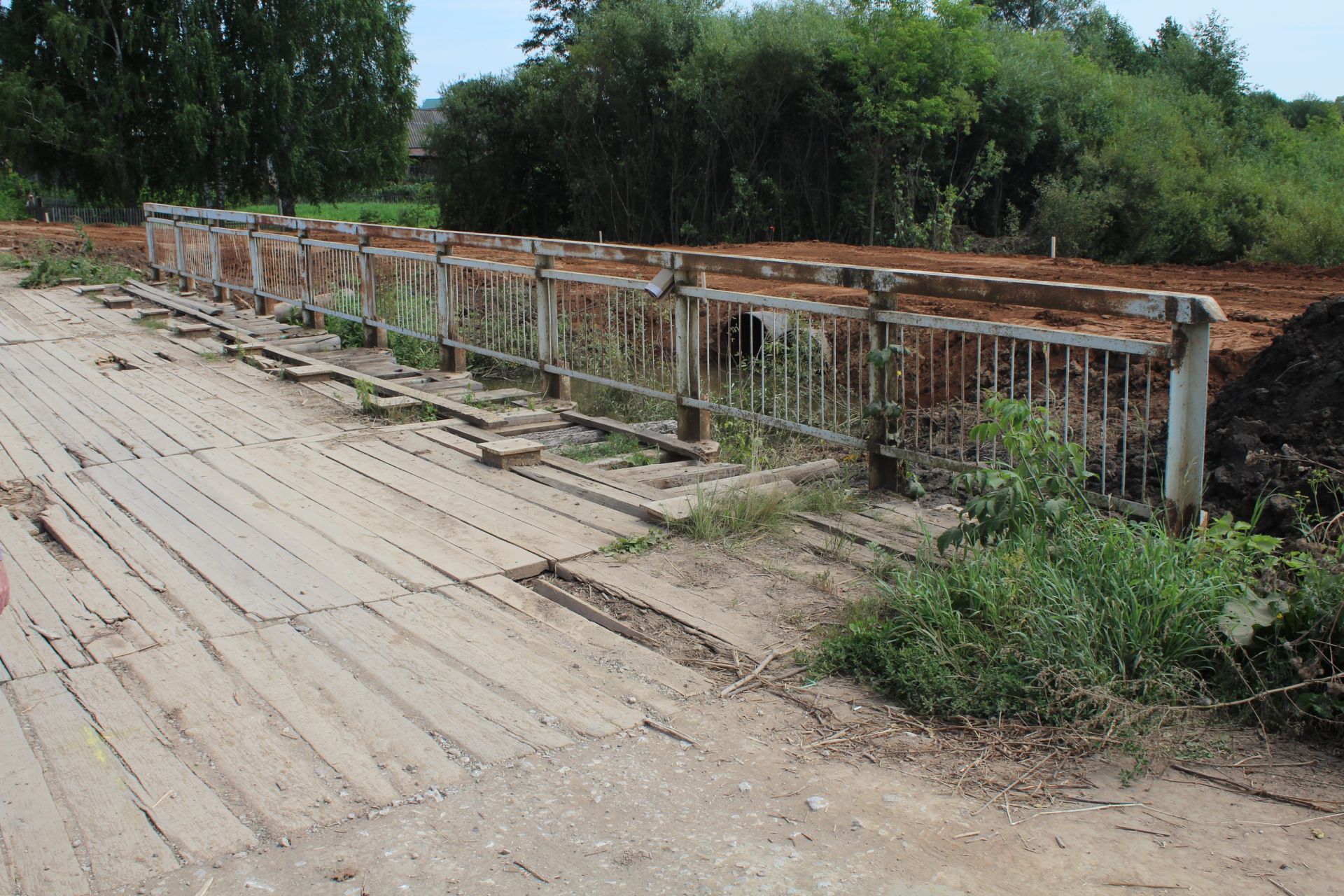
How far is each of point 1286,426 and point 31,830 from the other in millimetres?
5398

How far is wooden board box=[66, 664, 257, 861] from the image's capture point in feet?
8.92

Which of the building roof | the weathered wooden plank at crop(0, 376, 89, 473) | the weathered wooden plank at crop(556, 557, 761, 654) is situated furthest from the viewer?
the building roof

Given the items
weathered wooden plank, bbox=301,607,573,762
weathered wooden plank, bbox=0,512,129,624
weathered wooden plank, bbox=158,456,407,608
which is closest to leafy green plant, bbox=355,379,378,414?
weathered wooden plank, bbox=158,456,407,608

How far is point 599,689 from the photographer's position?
355 centimetres

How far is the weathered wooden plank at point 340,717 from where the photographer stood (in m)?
3.01

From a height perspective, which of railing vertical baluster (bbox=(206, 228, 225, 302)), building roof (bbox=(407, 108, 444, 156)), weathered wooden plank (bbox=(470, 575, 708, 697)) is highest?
building roof (bbox=(407, 108, 444, 156))

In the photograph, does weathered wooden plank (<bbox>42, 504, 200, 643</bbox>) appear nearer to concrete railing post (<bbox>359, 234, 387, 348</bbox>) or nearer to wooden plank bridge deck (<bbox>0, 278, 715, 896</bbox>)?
wooden plank bridge deck (<bbox>0, 278, 715, 896</bbox>)

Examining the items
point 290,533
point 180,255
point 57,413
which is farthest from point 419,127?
point 290,533

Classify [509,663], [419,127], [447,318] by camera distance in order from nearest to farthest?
[509,663]
[447,318]
[419,127]

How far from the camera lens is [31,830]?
2740mm

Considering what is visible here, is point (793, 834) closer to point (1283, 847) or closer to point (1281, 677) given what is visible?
point (1283, 847)

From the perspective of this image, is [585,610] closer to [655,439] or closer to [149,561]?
[149,561]

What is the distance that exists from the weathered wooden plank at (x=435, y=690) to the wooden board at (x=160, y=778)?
2.06 ft

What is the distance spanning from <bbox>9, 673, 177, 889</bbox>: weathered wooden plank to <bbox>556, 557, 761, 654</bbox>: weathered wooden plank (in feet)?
5.94
